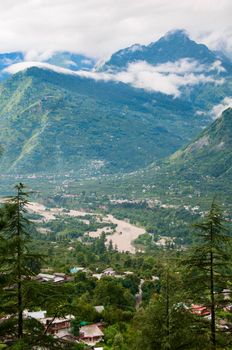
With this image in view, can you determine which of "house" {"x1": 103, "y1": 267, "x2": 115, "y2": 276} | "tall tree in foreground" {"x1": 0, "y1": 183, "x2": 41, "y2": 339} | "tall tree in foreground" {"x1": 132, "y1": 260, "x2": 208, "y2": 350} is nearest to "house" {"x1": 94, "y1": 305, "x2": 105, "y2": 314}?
"house" {"x1": 103, "y1": 267, "x2": 115, "y2": 276}

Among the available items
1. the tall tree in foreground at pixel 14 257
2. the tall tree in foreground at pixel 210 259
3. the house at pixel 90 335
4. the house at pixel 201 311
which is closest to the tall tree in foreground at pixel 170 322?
the house at pixel 201 311

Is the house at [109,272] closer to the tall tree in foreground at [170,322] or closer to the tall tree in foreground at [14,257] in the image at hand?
the tall tree in foreground at [170,322]

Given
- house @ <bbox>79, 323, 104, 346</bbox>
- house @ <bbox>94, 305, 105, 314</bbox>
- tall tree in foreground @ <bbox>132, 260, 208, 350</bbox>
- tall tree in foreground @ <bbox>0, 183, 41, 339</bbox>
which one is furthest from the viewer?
house @ <bbox>94, 305, 105, 314</bbox>

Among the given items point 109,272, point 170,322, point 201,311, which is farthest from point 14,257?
point 109,272

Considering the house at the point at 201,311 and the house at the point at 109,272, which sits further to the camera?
the house at the point at 109,272

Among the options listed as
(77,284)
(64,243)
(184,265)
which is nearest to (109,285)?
(77,284)

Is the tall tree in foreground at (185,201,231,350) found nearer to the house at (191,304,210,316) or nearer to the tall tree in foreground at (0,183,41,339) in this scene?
the house at (191,304,210,316)

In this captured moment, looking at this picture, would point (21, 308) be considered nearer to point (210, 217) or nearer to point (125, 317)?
point (210, 217)

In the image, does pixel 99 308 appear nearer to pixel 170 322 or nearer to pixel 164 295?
pixel 164 295
